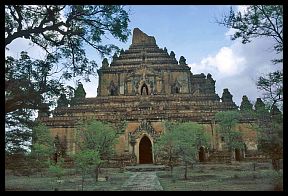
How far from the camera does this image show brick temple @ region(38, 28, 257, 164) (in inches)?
1191

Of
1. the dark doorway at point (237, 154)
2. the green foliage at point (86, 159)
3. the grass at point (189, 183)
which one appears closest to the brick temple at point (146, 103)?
the dark doorway at point (237, 154)

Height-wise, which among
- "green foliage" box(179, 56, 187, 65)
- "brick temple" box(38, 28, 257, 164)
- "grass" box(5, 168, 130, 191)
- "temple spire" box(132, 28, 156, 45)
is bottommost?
"grass" box(5, 168, 130, 191)

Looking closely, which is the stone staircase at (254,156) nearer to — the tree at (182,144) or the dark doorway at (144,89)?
the tree at (182,144)

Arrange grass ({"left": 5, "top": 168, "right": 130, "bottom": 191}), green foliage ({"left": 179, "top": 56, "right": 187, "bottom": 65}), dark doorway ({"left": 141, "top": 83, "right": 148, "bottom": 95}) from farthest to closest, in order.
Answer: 1. green foliage ({"left": 179, "top": 56, "right": 187, "bottom": 65})
2. dark doorway ({"left": 141, "top": 83, "right": 148, "bottom": 95})
3. grass ({"left": 5, "top": 168, "right": 130, "bottom": 191})

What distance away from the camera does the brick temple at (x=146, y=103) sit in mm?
30250

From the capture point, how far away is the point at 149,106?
32375 millimetres

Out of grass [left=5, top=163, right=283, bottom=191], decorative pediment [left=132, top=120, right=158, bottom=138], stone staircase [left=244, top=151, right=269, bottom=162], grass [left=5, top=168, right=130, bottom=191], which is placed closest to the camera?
grass [left=5, top=163, right=283, bottom=191]

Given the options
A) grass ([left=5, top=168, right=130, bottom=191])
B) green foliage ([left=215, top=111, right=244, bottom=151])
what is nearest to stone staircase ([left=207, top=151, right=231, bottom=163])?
green foliage ([left=215, top=111, right=244, bottom=151])

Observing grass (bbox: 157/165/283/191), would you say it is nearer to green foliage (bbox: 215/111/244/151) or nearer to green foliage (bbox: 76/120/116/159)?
green foliage (bbox: 215/111/244/151)
